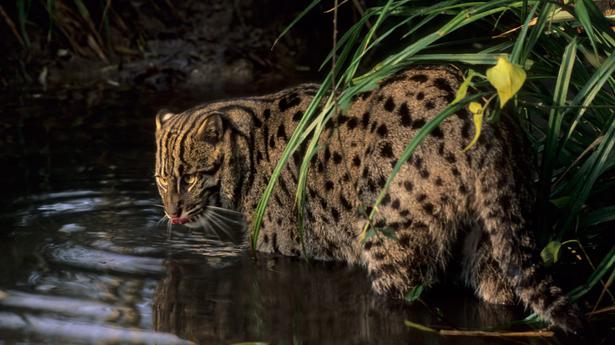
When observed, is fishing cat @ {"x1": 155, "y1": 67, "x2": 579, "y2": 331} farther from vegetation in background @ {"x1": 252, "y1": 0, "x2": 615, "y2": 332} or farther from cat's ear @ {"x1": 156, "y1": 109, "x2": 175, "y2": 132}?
cat's ear @ {"x1": 156, "y1": 109, "x2": 175, "y2": 132}

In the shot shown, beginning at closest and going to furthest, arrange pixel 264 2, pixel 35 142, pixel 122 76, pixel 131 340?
pixel 131 340 → pixel 35 142 → pixel 122 76 → pixel 264 2

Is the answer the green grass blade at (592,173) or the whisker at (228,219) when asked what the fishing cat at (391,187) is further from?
the green grass blade at (592,173)

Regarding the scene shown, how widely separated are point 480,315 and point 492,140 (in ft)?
2.69

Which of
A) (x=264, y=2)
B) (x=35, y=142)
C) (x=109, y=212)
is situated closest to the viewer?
(x=109, y=212)

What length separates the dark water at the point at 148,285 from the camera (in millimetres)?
5242

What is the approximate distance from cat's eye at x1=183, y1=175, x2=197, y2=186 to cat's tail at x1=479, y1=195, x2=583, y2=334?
6.32 feet

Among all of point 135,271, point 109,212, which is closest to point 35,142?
point 109,212

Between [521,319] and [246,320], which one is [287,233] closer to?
[246,320]

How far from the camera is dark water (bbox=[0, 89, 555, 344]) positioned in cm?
524

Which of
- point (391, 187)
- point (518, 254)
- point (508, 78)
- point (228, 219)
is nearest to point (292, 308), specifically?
point (391, 187)

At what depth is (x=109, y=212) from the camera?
728 cm

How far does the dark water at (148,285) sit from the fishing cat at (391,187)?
170 millimetres

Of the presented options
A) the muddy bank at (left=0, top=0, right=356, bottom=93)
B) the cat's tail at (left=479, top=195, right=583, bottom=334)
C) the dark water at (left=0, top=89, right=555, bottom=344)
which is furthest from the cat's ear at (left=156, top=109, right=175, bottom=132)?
the muddy bank at (left=0, top=0, right=356, bottom=93)

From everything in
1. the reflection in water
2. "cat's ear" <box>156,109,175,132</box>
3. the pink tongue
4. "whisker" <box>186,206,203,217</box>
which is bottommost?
the reflection in water
